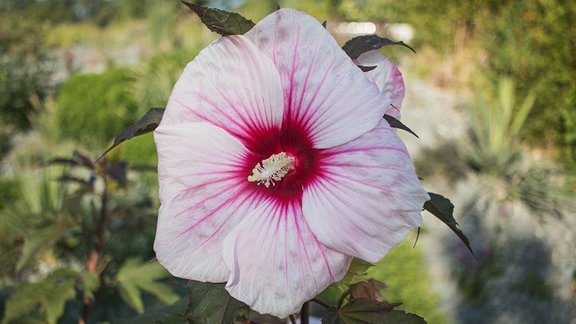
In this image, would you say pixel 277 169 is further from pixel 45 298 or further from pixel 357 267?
pixel 45 298

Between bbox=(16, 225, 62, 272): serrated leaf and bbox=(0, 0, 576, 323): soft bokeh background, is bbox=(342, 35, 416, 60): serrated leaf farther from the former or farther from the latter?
bbox=(16, 225, 62, 272): serrated leaf

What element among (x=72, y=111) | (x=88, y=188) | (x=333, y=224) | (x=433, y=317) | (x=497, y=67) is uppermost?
(x=333, y=224)

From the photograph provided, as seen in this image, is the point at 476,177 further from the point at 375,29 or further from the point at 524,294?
the point at 375,29

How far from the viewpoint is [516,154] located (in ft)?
15.4

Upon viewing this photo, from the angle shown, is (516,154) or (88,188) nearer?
(88,188)

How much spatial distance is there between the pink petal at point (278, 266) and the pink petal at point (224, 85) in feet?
0.32

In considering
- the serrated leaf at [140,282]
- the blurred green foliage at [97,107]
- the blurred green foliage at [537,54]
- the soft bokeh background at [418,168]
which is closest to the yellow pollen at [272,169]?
the soft bokeh background at [418,168]

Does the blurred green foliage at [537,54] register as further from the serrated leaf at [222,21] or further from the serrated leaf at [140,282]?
the serrated leaf at [222,21]

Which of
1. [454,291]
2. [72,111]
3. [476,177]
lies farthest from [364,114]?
[72,111]

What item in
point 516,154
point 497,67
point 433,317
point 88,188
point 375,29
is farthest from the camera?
point 375,29

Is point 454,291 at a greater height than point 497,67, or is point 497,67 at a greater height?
point 454,291

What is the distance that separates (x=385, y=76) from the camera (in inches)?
22.4

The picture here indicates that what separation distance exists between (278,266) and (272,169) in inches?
3.6

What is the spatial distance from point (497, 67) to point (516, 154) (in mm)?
1252
